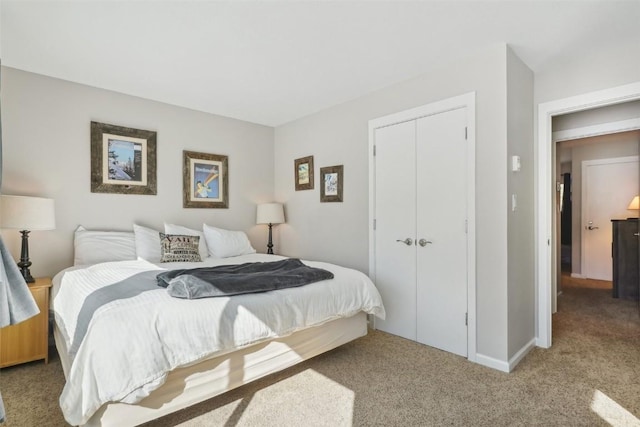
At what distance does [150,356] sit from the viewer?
63.2 inches

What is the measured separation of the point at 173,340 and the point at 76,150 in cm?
256

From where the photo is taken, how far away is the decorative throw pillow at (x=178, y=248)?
3.24m

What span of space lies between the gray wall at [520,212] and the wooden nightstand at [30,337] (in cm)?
364

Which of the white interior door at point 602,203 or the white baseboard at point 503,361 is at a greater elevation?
the white interior door at point 602,203

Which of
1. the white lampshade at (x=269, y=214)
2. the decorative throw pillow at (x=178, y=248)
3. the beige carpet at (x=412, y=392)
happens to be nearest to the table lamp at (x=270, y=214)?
the white lampshade at (x=269, y=214)

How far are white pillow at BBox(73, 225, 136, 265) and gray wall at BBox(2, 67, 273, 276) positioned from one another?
0.18 meters

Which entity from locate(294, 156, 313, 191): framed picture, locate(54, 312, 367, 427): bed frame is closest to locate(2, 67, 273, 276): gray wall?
locate(294, 156, 313, 191): framed picture

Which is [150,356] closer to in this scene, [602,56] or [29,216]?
[29,216]

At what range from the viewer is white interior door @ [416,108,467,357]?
110 inches

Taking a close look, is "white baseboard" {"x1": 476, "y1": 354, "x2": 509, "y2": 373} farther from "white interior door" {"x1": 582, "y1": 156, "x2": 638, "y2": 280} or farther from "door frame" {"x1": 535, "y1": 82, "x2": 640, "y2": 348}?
"white interior door" {"x1": 582, "y1": 156, "x2": 638, "y2": 280}

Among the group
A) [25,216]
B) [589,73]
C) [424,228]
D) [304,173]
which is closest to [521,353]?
[424,228]

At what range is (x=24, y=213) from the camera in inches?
102

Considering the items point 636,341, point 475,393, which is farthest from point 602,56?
point 475,393

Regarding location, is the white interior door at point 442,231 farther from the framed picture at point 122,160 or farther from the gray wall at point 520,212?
→ the framed picture at point 122,160
